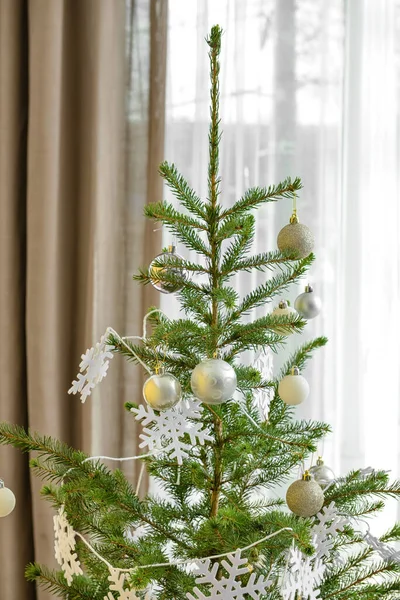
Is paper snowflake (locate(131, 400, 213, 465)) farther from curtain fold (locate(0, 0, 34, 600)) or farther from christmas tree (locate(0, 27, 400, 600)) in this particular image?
curtain fold (locate(0, 0, 34, 600))

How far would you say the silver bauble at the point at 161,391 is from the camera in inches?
29.7

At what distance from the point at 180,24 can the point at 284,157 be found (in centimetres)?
39

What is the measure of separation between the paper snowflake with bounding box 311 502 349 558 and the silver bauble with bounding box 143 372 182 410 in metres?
0.22

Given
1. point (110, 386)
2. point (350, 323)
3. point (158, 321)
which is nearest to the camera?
point (158, 321)

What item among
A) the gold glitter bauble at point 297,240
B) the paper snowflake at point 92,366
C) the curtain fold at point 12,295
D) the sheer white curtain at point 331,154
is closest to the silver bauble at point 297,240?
the gold glitter bauble at point 297,240

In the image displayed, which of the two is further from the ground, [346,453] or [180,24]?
[180,24]

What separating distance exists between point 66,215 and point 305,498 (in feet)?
3.45

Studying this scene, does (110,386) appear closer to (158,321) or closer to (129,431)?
(129,431)

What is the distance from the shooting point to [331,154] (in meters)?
1.51

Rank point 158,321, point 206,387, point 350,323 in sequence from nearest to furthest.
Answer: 1. point 206,387
2. point 158,321
3. point 350,323

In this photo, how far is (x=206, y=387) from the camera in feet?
2.37

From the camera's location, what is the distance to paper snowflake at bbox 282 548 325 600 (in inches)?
28.8

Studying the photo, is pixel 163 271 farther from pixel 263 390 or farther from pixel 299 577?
pixel 299 577

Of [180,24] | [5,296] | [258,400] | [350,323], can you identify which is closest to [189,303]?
[258,400]
